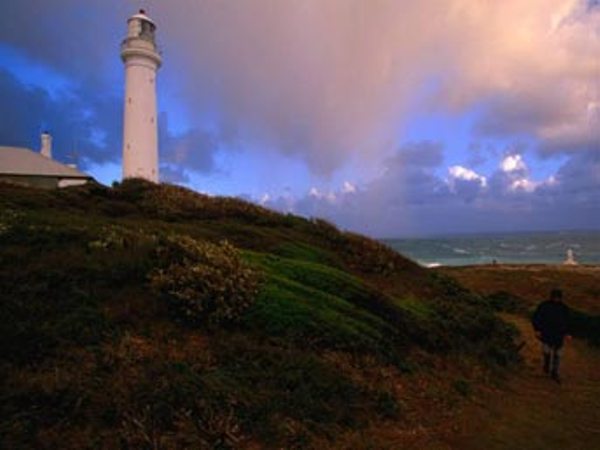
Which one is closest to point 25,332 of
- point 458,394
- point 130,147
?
point 458,394

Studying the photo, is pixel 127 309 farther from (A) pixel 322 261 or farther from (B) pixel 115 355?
(A) pixel 322 261

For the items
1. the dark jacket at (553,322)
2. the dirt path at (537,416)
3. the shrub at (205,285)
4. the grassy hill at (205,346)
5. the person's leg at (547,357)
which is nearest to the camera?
the grassy hill at (205,346)

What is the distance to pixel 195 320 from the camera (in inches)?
338

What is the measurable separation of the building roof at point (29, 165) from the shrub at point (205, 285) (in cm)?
3012

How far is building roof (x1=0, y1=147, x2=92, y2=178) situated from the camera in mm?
35625

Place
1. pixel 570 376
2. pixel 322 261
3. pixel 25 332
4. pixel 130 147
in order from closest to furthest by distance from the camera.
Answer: pixel 25 332 < pixel 570 376 < pixel 322 261 < pixel 130 147

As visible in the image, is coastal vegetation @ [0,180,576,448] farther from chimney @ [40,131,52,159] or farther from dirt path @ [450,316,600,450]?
chimney @ [40,131,52,159]

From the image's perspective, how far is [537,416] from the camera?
29.1 ft

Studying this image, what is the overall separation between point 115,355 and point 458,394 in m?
5.71

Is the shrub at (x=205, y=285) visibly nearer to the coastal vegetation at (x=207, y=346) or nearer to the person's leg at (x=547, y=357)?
the coastal vegetation at (x=207, y=346)

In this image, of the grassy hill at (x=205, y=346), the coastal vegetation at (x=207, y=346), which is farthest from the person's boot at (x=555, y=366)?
the grassy hill at (x=205, y=346)

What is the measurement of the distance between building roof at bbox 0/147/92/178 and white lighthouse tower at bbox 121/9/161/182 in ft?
19.1

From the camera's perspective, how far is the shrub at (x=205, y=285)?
28.4ft

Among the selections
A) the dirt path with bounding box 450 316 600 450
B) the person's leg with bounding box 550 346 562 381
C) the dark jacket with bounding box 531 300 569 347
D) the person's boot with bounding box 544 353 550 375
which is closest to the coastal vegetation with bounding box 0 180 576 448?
the dirt path with bounding box 450 316 600 450
